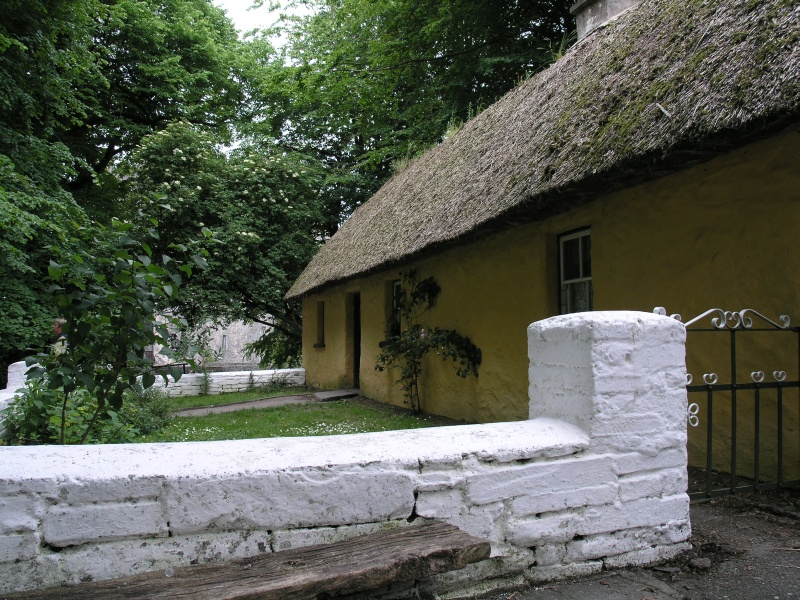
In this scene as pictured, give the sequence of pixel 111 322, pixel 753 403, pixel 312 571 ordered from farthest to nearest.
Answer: pixel 753 403 → pixel 111 322 → pixel 312 571

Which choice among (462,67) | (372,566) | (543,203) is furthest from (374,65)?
(372,566)

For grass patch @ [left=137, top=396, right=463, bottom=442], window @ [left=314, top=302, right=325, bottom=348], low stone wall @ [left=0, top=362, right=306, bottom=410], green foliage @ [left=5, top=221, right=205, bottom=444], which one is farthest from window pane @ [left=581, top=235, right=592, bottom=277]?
window @ [left=314, top=302, right=325, bottom=348]

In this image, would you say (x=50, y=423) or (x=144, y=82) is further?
(x=144, y=82)

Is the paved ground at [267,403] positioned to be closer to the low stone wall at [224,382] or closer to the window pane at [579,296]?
the low stone wall at [224,382]

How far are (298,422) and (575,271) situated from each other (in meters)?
4.28

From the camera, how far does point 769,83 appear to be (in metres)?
3.10

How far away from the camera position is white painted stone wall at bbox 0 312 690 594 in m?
1.84

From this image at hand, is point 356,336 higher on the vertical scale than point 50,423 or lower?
higher

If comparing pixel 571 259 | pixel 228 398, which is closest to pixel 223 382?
pixel 228 398

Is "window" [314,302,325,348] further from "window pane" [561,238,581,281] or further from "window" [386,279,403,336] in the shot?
"window pane" [561,238,581,281]

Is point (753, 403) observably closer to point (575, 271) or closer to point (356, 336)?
point (575, 271)

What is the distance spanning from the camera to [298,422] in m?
7.72

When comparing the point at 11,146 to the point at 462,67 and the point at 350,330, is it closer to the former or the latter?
the point at 350,330

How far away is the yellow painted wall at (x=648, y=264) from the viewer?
3.47 meters
